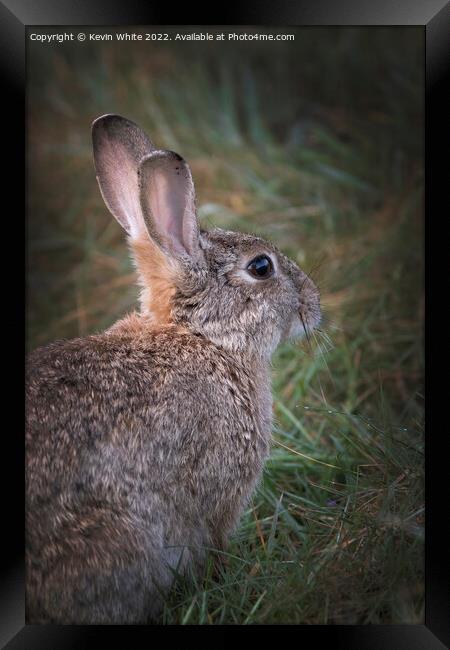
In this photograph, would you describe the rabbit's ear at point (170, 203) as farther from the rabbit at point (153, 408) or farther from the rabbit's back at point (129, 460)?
the rabbit's back at point (129, 460)

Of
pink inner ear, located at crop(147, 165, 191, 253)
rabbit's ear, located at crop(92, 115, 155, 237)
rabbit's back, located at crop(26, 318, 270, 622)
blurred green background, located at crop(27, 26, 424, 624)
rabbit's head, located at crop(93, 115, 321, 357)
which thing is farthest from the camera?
rabbit's ear, located at crop(92, 115, 155, 237)

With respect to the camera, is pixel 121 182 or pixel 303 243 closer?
pixel 121 182

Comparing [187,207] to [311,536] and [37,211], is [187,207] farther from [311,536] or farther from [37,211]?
[37,211]

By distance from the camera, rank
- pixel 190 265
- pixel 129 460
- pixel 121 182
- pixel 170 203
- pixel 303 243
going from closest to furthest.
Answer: pixel 129 460, pixel 170 203, pixel 190 265, pixel 121 182, pixel 303 243

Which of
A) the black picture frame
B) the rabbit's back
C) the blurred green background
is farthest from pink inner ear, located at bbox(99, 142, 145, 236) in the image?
the black picture frame

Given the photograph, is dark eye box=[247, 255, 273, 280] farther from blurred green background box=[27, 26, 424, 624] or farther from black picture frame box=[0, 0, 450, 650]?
black picture frame box=[0, 0, 450, 650]

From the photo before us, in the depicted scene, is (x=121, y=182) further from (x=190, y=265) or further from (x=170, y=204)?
(x=190, y=265)
